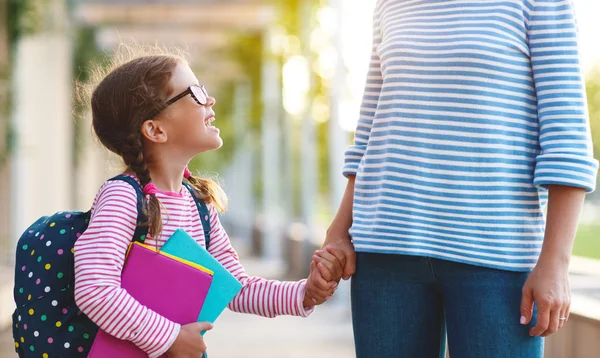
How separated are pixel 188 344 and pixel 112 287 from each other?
187mm

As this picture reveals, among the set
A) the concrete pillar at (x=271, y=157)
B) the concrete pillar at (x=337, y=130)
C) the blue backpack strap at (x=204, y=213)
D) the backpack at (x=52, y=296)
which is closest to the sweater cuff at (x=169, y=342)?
the backpack at (x=52, y=296)

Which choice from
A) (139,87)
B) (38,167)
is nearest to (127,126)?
(139,87)

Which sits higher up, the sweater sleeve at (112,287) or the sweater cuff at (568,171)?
the sweater cuff at (568,171)

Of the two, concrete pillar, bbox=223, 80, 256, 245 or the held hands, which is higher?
the held hands

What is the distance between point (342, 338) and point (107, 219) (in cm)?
486

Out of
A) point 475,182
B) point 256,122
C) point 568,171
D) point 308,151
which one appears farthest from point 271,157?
point 568,171

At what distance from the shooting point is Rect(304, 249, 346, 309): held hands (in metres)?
1.83

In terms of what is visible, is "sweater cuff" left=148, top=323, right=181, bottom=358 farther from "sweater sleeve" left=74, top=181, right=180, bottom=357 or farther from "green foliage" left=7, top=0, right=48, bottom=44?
"green foliage" left=7, top=0, right=48, bottom=44

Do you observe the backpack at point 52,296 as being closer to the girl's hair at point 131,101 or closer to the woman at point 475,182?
the girl's hair at point 131,101

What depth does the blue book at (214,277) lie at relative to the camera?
5.50 feet

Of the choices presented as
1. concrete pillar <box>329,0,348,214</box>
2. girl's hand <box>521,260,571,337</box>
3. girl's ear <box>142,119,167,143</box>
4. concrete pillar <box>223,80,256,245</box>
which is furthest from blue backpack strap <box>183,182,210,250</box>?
concrete pillar <box>223,80,256,245</box>

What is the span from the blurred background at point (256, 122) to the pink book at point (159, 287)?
1.18 feet

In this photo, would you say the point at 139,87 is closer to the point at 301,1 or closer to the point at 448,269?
the point at 448,269

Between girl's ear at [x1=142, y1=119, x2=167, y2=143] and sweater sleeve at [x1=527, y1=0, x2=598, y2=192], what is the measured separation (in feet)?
2.50
